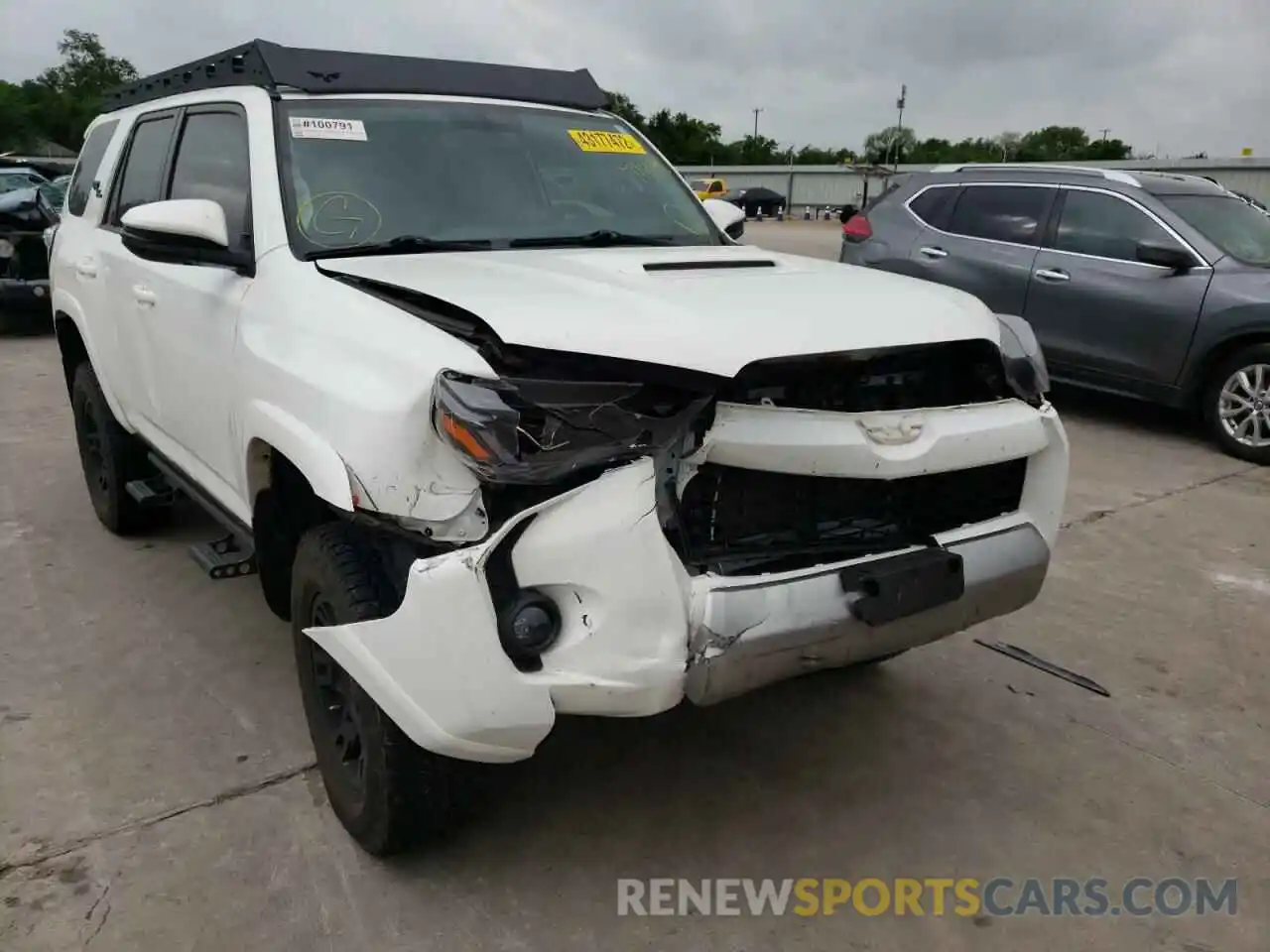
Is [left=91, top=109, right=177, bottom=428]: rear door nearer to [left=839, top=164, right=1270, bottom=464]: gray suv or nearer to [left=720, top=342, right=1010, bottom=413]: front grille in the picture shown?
[left=720, top=342, right=1010, bottom=413]: front grille

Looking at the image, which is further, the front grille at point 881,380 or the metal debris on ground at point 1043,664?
the metal debris on ground at point 1043,664

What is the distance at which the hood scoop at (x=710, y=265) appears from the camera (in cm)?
283

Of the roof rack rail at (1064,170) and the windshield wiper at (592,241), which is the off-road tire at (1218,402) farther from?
the windshield wiper at (592,241)

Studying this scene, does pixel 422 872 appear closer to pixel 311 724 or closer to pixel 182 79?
pixel 311 724

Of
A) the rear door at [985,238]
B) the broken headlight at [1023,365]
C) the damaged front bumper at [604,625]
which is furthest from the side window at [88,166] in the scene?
the rear door at [985,238]

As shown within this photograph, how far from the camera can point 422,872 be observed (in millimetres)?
2629

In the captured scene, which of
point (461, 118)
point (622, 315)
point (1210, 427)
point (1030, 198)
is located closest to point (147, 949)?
point (622, 315)

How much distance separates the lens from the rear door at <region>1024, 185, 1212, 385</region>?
23.1 ft

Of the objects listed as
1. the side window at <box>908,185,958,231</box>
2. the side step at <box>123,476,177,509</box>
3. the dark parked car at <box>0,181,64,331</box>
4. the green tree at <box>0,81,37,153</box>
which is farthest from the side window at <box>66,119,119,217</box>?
the green tree at <box>0,81,37,153</box>

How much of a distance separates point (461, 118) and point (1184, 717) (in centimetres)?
318

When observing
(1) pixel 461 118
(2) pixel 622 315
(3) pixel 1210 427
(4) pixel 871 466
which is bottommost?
(3) pixel 1210 427

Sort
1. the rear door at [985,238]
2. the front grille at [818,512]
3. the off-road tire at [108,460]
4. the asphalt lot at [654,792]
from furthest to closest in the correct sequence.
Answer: the rear door at [985,238], the off-road tire at [108,460], the asphalt lot at [654,792], the front grille at [818,512]

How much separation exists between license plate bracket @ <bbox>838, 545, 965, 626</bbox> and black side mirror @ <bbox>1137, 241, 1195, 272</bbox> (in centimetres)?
545

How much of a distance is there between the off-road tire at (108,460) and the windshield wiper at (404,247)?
2140mm
